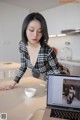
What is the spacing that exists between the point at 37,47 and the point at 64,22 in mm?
2778

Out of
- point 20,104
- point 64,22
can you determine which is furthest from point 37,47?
point 64,22

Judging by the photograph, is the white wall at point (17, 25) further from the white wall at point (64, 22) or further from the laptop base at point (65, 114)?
the laptop base at point (65, 114)

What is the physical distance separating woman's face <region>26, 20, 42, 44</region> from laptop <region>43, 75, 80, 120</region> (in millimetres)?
448

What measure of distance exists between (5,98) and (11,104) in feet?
0.47

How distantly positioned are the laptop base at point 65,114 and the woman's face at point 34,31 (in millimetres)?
636

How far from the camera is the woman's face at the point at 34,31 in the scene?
139cm

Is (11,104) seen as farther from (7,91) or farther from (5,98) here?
(7,91)

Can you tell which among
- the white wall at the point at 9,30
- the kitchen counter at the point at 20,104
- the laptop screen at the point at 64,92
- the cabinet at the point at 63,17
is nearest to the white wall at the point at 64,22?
the cabinet at the point at 63,17

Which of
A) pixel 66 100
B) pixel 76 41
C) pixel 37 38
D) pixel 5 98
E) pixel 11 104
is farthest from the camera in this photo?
pixel 76 41

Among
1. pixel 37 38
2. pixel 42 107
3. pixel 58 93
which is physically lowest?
pixel 42 107

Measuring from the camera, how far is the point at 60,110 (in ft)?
3.52

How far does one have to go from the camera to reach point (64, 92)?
108 cm

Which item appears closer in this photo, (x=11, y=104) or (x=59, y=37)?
(x=11, y=104)

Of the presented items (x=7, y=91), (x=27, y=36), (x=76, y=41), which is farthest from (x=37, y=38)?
(x=76, y=41)
